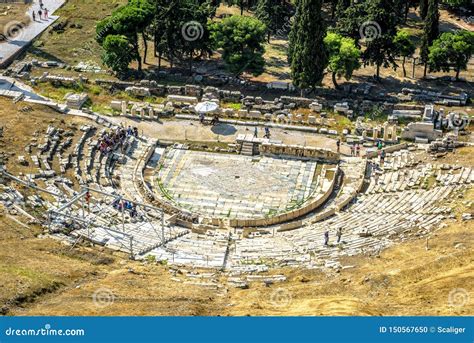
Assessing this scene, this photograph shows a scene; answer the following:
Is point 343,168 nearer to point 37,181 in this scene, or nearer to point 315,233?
→ point 315,233

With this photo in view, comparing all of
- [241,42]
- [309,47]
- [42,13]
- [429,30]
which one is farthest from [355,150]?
[42,13]

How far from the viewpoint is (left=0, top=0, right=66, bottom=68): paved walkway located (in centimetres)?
8681

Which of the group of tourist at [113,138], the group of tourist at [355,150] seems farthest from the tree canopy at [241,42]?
the group of tourist at [355,150]

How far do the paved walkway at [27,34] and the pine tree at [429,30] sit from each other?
4613 cm

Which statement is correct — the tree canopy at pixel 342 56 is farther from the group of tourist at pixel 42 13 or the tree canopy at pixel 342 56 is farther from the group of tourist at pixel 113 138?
the group of tourist at pixel 42 13

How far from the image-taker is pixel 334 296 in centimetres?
4441

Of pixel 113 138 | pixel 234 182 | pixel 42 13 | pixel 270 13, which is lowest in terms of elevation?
pixel 234 182

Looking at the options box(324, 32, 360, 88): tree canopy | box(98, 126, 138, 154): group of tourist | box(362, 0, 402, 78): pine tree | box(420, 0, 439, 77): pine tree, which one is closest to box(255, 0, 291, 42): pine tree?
box(362, 0, 402, 78): pine tree

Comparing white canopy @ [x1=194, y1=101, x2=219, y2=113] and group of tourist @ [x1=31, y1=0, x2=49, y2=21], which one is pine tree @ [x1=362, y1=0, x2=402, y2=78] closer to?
white canopy @ [x1=194, y1=101, x2=219, y2=113]

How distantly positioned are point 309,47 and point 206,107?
12393 mm

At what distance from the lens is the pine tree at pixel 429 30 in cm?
8519

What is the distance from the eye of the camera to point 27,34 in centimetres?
9331

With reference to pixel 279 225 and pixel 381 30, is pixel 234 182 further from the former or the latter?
pixel 381 30

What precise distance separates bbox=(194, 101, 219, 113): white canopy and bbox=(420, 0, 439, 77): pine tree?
2637 centimetres
